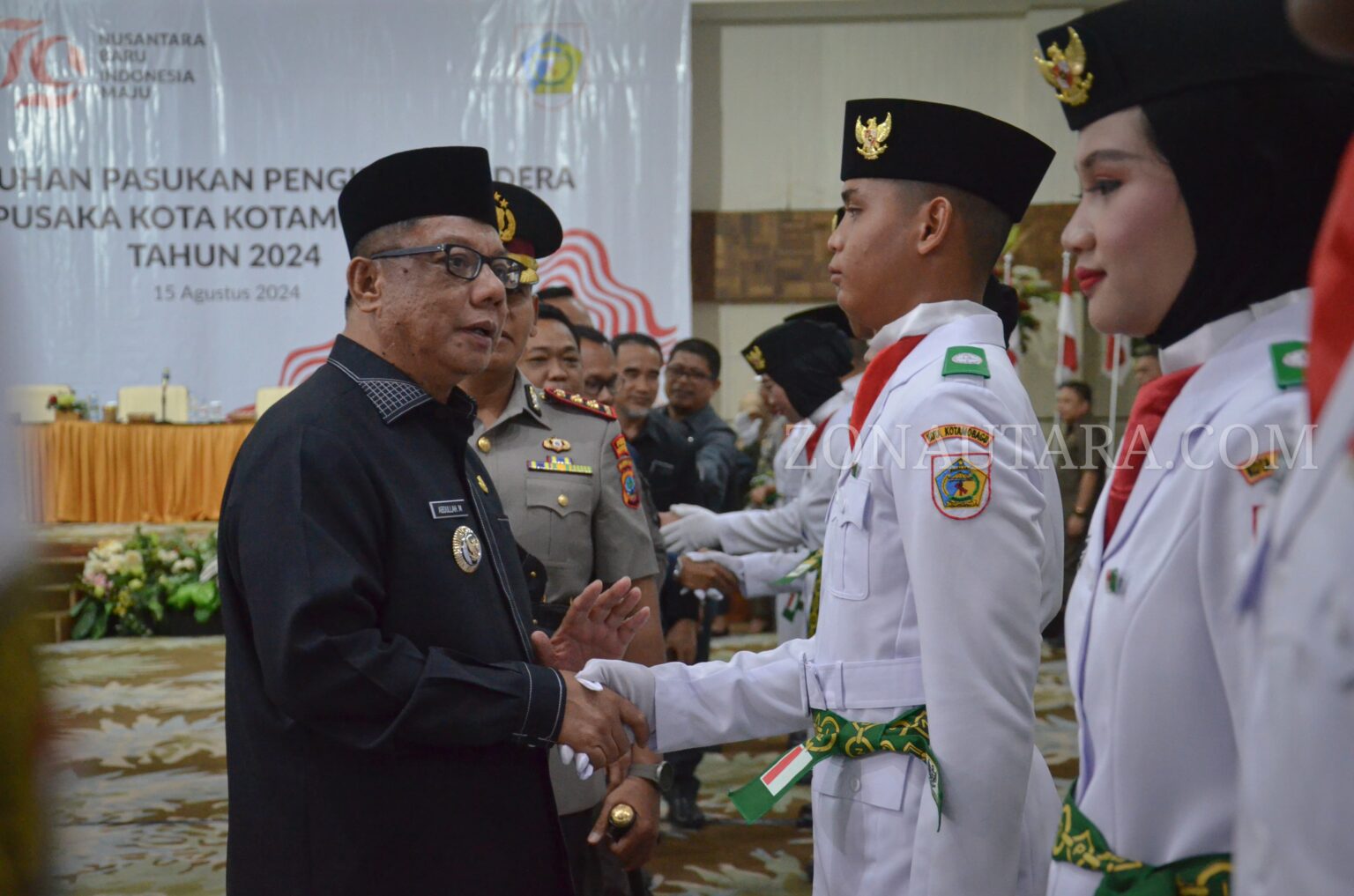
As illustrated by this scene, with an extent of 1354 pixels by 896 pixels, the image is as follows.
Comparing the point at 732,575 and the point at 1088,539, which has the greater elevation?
the point at 1088,539

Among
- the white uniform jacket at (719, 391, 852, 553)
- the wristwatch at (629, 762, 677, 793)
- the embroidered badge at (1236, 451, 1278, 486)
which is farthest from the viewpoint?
the white uniform jacket at (719, 391, 852, 553)

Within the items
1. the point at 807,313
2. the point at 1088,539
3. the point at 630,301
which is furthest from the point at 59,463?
the point at 1088,539

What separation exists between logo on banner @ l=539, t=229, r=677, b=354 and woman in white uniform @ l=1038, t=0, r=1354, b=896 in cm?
898

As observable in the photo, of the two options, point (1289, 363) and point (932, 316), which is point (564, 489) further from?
point (1289, 363)

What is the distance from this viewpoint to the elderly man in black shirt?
4.95ft

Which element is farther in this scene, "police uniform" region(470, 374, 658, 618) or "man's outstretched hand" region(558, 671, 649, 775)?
"police uniform" region(470, 374, 658, 618)

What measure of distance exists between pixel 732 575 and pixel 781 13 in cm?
851

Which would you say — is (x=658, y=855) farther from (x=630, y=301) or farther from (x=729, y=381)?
(x=729, y=381)

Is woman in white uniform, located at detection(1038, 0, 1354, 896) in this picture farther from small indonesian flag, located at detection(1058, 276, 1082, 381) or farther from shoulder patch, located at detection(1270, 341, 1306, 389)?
small indonesian flag, located at detection(1058, 276, 1082, 381)

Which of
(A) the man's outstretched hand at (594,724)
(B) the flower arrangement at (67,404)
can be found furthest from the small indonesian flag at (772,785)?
(B) the flower arrangement at (67,404)

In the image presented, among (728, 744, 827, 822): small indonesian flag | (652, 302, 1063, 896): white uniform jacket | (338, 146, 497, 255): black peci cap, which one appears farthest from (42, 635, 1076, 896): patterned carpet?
(652, 302, 1063, 896): white uniform jacket

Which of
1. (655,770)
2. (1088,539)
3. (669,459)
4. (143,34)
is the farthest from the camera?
(143,34)

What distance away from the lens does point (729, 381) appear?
11367 mm

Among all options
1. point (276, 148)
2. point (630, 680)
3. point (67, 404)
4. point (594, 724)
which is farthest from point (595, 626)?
point (276, 148)
